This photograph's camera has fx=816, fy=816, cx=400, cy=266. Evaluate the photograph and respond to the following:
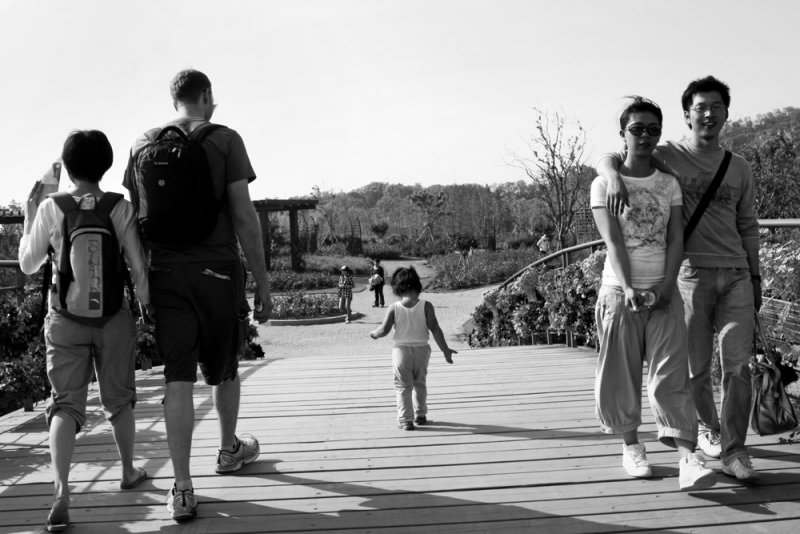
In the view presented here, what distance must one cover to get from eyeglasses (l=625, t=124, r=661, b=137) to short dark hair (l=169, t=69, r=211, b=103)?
1.77 metres

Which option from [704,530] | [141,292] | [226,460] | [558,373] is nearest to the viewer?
[704,530]

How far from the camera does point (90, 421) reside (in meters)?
5.05

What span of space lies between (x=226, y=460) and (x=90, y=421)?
5.73ft

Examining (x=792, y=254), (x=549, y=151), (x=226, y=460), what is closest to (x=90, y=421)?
(x=226, y=460)

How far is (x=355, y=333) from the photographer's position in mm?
18000

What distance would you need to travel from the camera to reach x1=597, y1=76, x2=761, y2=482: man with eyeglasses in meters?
3.40

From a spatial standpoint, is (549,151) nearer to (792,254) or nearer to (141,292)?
(792,254)

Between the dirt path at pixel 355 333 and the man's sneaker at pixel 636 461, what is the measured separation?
7760 mm

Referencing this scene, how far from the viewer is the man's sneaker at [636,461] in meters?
3.44

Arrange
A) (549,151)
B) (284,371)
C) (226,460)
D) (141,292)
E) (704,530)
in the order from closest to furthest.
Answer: (704,530) → (141,292) → (226,460) → (284,371) → (549,151)

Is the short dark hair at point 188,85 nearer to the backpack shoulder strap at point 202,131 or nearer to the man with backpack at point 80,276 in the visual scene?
the backpack shoulder strap at point 202,131

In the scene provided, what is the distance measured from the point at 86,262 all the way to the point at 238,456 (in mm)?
1205

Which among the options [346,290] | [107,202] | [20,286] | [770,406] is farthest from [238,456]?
[346,290]

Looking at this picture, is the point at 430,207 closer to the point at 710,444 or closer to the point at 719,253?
the point at 710,444
